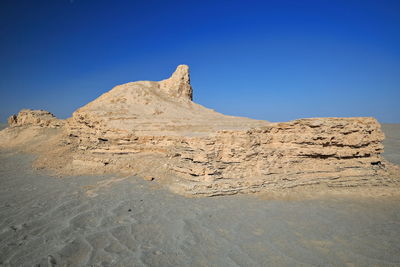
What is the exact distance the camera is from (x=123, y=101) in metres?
11.9

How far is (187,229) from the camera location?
464cm

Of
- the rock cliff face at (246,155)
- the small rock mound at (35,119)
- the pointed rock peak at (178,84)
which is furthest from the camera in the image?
the small rock mound at (35,119)

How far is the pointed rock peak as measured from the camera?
14.3m

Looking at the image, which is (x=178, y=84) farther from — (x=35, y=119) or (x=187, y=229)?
(x=35, y=119)

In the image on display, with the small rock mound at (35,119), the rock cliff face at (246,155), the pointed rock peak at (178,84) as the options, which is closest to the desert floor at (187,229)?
the rock cliff face at (246,155)

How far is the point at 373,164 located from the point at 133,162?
8745mm

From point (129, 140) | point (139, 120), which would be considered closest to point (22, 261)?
point (129, 140)

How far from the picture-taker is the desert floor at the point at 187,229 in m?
3.72

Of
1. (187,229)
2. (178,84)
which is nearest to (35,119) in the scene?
(178,84)

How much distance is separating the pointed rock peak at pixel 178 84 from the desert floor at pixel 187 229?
27.8 ft

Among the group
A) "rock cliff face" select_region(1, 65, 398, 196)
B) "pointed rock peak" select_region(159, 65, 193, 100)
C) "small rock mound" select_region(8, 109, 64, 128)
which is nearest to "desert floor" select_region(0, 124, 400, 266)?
"rock cliff face" select_region(1, 65, 398, 196)

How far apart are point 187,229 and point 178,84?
1107 centimetres

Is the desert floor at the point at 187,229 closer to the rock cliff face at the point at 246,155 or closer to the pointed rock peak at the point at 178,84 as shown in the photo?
the rock cliff face at the point at 246,155

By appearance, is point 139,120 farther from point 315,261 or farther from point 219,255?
point 315,261
